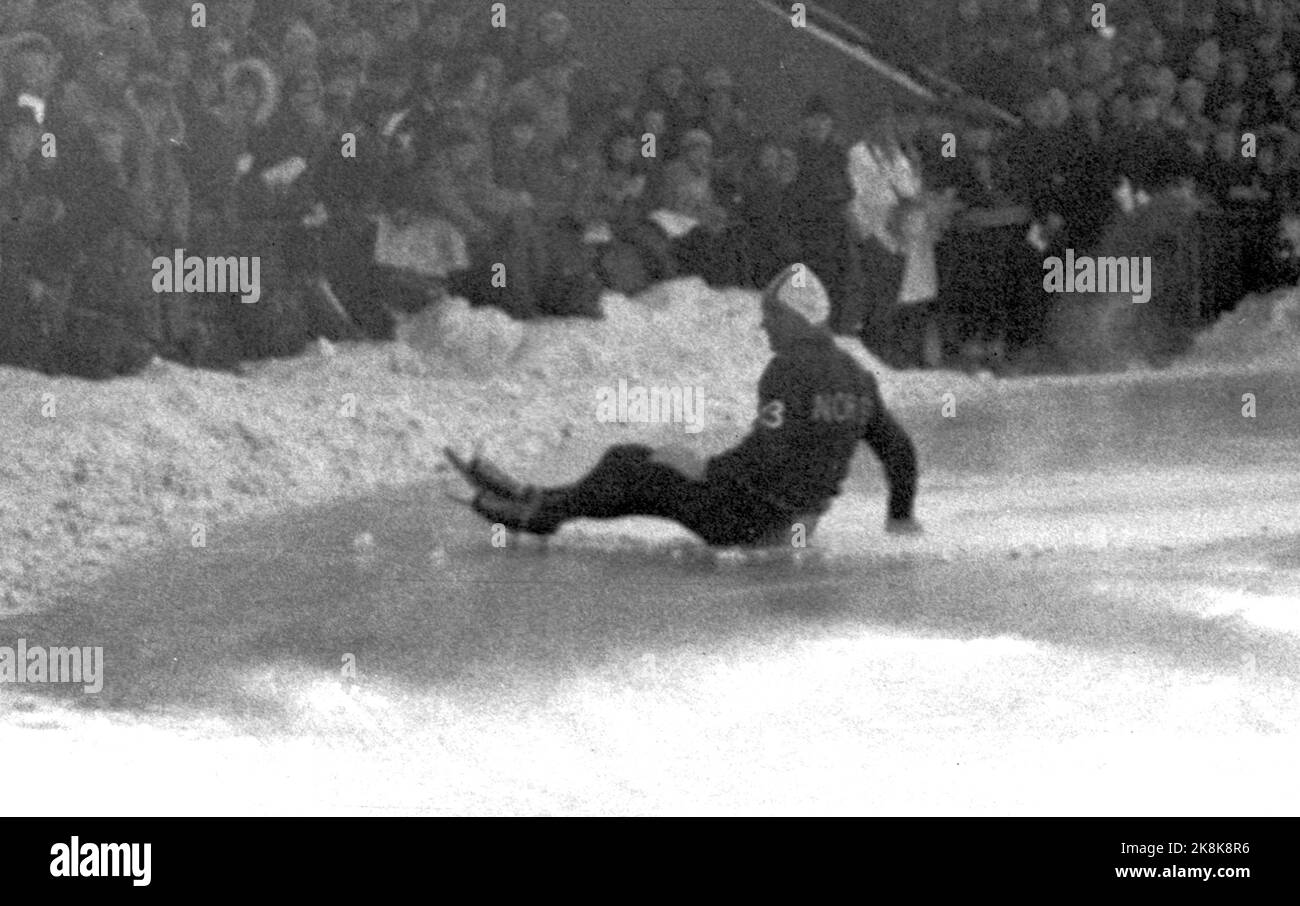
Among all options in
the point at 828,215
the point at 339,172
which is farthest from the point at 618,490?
the point at 339,172

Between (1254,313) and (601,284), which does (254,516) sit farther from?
(1254,313)

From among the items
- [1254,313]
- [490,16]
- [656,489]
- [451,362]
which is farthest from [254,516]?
[1254,313]

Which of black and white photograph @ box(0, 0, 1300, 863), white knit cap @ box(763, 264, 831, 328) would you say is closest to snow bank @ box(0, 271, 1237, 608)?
black and white photograph @ box(0, 0, 1300, 863)

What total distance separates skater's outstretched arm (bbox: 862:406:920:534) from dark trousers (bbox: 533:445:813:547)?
348mm

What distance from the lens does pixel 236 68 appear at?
26.7 feet

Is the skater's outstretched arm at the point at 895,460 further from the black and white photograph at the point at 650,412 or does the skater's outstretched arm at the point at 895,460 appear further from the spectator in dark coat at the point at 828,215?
the spectator in dark coat at the point at 828,215

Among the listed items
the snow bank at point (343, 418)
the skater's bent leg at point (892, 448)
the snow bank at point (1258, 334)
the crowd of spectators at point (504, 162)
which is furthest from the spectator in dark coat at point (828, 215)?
the snow bank at point (1258, 334)

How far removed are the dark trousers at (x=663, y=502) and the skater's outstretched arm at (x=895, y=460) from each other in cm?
35

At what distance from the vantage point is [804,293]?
818 cm

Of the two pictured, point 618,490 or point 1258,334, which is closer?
point 618,490

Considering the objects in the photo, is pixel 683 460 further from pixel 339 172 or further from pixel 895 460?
pixel 339 172

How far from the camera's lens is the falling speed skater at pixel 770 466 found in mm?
8133

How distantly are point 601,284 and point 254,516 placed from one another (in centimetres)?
155

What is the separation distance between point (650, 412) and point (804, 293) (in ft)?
2.38
